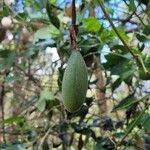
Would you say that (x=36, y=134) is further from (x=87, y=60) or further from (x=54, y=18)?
(x=54, y=18)

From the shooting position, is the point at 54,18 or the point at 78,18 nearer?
the point at 54,18

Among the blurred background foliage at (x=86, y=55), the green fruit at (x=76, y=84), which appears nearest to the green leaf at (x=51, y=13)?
the blurred background foliage at (x=86, y=55)

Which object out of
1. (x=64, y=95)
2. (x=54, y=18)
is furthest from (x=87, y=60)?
(x=64, y=95)

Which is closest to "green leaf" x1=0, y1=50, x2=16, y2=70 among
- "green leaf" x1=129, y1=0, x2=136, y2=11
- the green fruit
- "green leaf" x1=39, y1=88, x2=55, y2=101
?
"green leaf" x1=39, y1=88, x2=55, y2=101

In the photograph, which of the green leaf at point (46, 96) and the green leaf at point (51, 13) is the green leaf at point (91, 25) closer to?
the green leaf at point (51, 13)

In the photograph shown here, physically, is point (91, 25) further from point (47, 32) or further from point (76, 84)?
point (76, 84)

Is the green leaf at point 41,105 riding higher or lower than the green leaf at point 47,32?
lower

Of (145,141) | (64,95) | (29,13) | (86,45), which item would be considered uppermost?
(29,13)

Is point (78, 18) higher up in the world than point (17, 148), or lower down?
higher up

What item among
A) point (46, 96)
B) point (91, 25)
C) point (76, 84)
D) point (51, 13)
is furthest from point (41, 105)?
point (76, 84)
